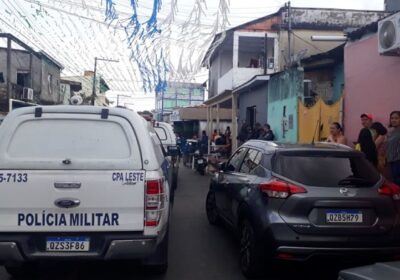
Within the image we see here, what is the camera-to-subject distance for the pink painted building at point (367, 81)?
8.70 metres

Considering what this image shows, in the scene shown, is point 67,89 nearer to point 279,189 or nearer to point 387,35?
point 387,35

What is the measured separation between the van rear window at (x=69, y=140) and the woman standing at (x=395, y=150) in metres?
4.64

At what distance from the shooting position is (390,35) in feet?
25.9

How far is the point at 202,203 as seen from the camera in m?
10.9

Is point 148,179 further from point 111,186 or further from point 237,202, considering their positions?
point 237,202

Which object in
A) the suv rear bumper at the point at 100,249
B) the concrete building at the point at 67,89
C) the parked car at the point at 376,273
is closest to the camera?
the parked car at the point at 376,273

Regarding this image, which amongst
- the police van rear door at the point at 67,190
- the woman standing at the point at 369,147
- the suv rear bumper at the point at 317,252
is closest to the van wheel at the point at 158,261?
the police van rear door at the point at 67,190

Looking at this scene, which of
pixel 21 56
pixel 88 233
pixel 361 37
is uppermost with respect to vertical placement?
pixel 21 56

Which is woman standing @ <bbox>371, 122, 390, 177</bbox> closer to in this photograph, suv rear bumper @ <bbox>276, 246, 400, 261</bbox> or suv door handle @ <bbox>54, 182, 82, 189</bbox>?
suv rear bumper @ <bbox>276, 246, 400, 261</bbox>

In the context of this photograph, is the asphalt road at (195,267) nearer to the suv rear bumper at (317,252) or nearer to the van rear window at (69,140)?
the suv rear bumper at (317,252)

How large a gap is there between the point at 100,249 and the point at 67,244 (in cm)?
30

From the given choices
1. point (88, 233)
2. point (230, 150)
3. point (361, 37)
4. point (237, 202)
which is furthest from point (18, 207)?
point (230, 150)

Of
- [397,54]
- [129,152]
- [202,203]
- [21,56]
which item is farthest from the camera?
[21,56]

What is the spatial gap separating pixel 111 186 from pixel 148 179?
34cm
